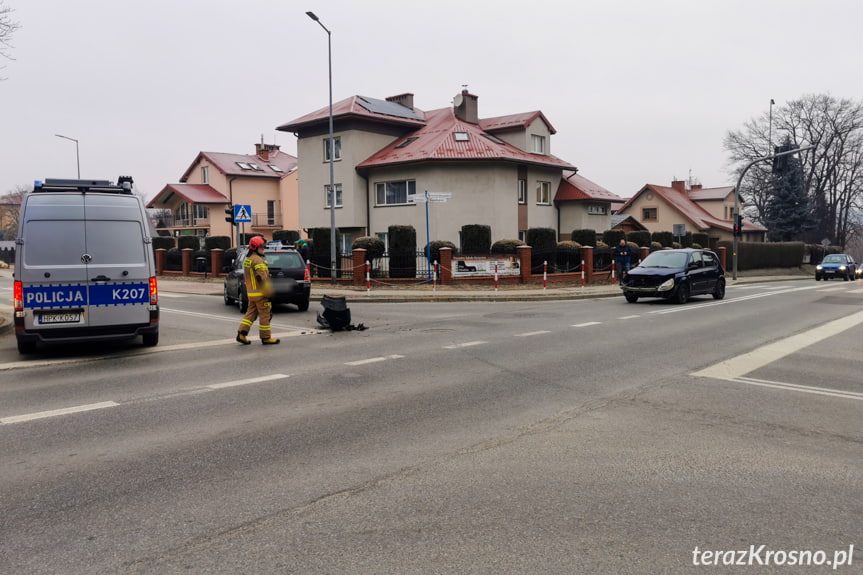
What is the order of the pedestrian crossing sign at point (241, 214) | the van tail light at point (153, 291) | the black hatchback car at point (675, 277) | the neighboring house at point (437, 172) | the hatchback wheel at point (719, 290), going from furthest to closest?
the neighboring house at point (437, 172) < the pedestrian crossing sign at point (241, 214) < the hatchback wheel at point (719, 290) < the black hatchback car at point (675, 277) < the van tail light at point (153, 291)

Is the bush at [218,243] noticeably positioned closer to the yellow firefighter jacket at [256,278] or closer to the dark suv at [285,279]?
the dark suv at [285,279]

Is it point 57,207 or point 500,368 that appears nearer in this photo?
point 500,368

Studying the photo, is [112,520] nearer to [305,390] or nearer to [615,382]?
[305,390]

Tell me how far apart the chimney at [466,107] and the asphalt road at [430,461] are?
107 feet

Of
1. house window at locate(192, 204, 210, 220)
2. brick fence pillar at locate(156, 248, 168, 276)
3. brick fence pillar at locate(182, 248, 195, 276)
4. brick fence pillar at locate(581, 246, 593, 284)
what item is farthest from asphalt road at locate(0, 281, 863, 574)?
house window at locate(192, 204, 210, 220)

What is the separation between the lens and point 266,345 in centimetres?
1195

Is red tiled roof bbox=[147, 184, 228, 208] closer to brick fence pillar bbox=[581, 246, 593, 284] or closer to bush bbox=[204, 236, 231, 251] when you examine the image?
bush bbox=[204, 236, 231, 251]

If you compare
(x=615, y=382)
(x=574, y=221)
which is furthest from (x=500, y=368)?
(x=574, y=221)

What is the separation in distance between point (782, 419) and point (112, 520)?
5.79 meters

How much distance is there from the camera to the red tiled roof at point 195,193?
57606mm

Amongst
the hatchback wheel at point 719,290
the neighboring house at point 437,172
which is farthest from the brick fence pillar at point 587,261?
the neighboring house at point 437,172

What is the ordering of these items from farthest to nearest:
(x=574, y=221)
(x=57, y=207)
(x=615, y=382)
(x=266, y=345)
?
(x=574, y=221), (x=266, y=345), (x=57, y=207), (x=615, y=382)

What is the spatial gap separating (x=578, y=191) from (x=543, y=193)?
85.9 inches

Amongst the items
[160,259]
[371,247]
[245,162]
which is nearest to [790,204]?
[245,162]
